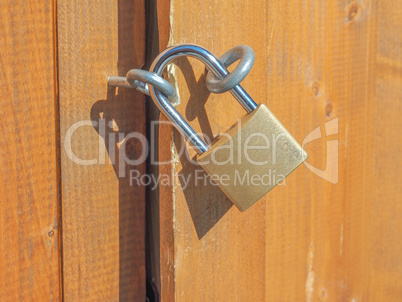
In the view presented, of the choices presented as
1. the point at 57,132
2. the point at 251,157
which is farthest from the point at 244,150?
the point at 57,132

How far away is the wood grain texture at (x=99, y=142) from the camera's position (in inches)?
18.3

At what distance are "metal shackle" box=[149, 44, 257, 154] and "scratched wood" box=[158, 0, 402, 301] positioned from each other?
2 centimetres

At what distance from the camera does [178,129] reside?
0.42 meters

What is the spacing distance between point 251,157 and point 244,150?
1cm

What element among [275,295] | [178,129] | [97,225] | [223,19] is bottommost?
[275,295]

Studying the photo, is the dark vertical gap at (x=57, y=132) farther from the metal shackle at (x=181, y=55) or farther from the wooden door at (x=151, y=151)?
the metal shackle at (x=181, y=55)

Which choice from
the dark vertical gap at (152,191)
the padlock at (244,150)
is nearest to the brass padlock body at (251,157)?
the padlock at (244,150)

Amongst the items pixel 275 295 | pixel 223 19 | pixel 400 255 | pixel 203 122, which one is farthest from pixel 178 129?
pixel 400 255

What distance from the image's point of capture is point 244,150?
0.43 meters

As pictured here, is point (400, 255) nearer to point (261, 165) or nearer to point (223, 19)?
point (261, 165)

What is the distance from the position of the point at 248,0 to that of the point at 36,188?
34cm

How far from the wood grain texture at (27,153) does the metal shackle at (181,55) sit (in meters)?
0.14

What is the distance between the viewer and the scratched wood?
1.49ft

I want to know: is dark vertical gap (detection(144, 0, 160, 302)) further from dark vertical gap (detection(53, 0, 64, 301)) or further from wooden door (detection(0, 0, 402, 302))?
dark vertical gap (detection(53, 0, 64, 301))
